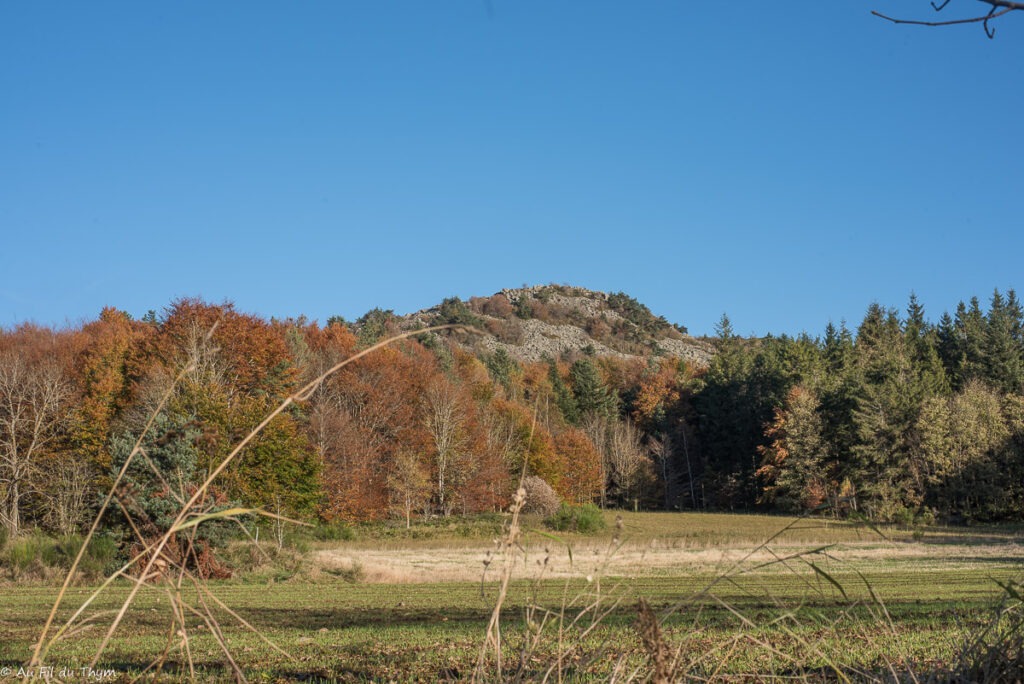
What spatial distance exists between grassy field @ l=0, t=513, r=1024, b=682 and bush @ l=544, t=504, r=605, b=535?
35.1 feet

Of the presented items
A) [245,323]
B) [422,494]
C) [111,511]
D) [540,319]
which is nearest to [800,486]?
[422,494]

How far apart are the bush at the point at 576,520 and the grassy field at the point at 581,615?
1069 centimetres

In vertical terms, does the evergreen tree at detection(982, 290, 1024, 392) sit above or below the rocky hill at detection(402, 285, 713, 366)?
below

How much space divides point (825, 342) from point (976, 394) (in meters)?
25.9

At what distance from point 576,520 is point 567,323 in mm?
111868

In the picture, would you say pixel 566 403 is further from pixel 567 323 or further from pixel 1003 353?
pixel 567 323

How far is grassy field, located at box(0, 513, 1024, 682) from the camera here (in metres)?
2.50

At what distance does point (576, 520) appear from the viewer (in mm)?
45188

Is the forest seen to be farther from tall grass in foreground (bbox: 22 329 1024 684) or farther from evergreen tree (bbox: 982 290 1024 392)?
tall grass in foreground (bbox: 22 329 1024 684)

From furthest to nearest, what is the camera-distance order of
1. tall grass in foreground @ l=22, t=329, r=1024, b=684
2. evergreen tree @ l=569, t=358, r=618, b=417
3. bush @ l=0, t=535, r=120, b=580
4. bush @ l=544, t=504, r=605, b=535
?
evergreen tree @ l=569, t=358, r=618, b=417
bush @ l=544, t=504, r=605, b=535
bush @ l=0, t=535, r=120, b=580
tall grass in foreground @ l=22, t=329, r=1024, b=684

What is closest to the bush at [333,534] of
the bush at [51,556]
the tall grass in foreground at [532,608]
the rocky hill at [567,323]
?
the bush at [51,556]

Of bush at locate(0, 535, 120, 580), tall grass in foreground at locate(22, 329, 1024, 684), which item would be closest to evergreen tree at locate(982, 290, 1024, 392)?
bush at locate(0, 535, 120, 580)

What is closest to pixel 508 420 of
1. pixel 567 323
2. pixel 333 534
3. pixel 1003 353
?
pixel 333 534

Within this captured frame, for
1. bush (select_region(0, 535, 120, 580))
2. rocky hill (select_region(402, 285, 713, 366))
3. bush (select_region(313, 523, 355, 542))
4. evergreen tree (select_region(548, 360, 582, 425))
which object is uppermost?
rocky hill (select_region(402, 285, 713, 366))
